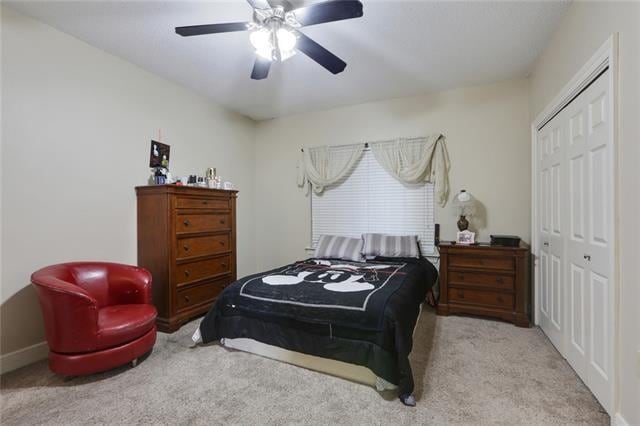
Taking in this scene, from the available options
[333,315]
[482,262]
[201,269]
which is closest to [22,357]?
[201,269]

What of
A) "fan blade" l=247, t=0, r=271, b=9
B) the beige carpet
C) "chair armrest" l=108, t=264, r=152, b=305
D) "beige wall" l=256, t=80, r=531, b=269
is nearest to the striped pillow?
"beige wall" l=256, t=80, r=531, b=269

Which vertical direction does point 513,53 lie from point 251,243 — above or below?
above

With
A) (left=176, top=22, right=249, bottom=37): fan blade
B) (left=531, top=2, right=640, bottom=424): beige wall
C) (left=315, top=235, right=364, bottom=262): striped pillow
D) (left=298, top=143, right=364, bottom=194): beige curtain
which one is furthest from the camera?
(left=298, top=143, right=364, bottom=194): beige curtain

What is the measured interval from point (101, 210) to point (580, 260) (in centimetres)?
394

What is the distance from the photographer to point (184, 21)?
2.33 meters

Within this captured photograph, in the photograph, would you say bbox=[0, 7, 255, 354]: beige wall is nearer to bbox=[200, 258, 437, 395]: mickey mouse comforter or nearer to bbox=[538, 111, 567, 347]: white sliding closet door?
bbox=[200, 258, 437, 395]: mickey mouse comforter

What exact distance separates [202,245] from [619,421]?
341 cm

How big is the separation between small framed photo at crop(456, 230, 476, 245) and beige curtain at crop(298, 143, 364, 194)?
168cm

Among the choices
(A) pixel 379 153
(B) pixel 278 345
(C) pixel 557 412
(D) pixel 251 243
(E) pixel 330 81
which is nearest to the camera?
(C) pixel 557 412

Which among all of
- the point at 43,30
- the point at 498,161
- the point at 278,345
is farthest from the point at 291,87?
the point at 278,345

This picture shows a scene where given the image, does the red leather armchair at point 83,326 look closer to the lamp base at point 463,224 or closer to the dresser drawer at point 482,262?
the dresser drawer at point 482,262

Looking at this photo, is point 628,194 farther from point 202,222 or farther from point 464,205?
point 202,222

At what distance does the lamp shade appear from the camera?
3368 millimetres

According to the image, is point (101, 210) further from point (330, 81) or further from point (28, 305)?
point (330, 81)
